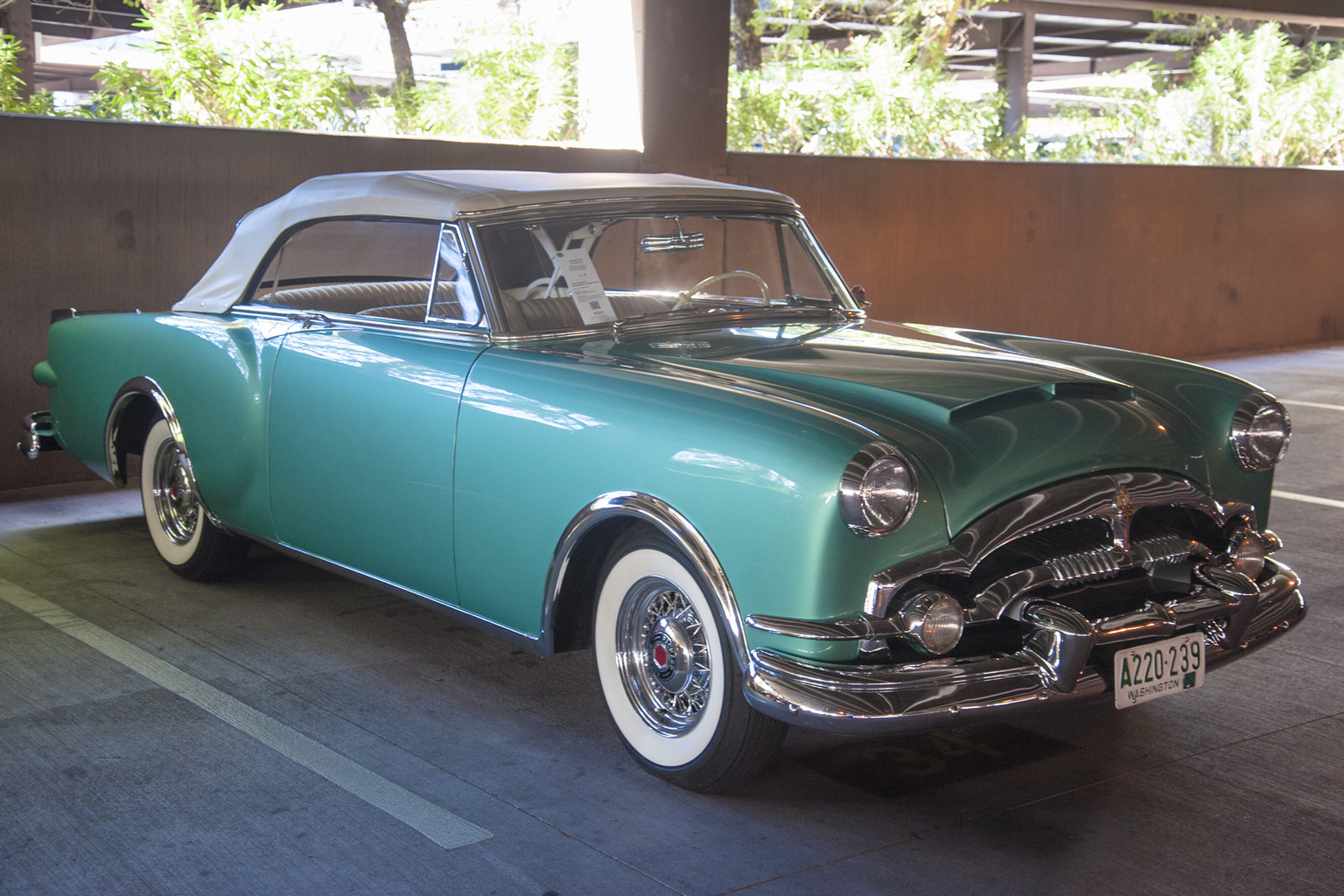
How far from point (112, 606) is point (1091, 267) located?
9037mm

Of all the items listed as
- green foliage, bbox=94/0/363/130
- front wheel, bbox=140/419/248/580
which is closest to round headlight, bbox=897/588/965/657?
front wheel, bbox=140/419/248/580

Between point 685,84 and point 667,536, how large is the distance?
6210 mm

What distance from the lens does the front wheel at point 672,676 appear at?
2844 mm

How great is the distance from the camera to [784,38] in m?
11.9

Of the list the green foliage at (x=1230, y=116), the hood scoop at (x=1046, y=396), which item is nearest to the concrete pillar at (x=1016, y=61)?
the green foliage at (x=1230, y=116)

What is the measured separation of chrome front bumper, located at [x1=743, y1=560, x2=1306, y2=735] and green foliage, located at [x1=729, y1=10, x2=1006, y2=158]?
7.91m

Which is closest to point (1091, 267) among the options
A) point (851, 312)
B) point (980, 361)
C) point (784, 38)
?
point (784, 38)

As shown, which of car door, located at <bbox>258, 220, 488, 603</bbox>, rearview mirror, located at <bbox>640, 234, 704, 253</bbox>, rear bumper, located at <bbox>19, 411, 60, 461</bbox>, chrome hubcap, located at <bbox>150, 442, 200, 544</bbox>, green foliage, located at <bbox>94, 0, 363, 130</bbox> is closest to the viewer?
car door, located at <bbox>258, 220, 488, 603</bbox>

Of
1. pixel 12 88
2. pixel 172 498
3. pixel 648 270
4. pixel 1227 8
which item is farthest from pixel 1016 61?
pixel 172 498

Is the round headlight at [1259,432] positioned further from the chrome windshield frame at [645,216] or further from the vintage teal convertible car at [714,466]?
the chrome windshield frame at [645,216]

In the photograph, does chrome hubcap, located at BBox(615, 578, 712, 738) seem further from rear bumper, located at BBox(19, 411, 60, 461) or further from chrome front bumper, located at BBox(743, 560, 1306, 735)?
rear bumper, located at BBox(19, 411, 60, 461)

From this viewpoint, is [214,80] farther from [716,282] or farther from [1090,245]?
[1090,245]

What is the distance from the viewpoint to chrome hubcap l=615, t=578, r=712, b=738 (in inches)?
117

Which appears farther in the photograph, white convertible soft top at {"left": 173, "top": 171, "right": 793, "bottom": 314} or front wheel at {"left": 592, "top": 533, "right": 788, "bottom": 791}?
white convertible soft top at {"left": 173, "top": 171, "right": 793, "bottom": 314}
